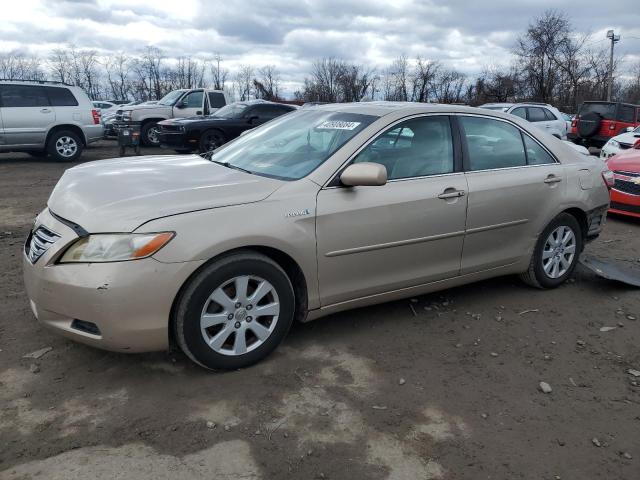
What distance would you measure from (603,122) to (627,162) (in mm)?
11053

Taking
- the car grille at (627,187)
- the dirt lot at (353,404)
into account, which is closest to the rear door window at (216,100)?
the car grille at (627,187)

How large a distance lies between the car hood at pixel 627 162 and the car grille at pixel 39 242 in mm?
7618

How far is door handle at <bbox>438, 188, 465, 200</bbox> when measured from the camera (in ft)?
12.7

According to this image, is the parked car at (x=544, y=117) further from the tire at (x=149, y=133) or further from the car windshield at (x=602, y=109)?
the tire at (x=149, y=133)

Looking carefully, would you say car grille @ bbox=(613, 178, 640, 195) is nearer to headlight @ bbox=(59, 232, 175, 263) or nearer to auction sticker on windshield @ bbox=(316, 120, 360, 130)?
auction sticker on windshield @ bbox=(316, 120, 360, 130)

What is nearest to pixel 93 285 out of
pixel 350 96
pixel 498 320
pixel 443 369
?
pixel 443 369

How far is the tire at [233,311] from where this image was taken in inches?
119

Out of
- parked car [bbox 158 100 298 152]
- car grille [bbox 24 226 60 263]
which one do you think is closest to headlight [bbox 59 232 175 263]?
car grille [bbox 24 226 60 263]

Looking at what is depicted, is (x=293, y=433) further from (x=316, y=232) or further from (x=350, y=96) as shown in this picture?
(x=350, y=96)

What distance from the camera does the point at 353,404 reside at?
299 centimetres

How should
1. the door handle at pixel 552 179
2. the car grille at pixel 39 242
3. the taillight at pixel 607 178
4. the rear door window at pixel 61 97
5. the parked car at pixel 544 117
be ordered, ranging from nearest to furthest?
the car grille at pixel 39 242
the door handle at pixel 552 179
the taillight at pixel 607 178
the rear door window at pixel 61 97
the parked car at pixel 544 117

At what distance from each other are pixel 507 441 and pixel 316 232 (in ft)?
5.11

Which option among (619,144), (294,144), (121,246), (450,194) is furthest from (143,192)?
(619,144)

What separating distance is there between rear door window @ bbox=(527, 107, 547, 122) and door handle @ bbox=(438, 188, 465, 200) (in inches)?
514
